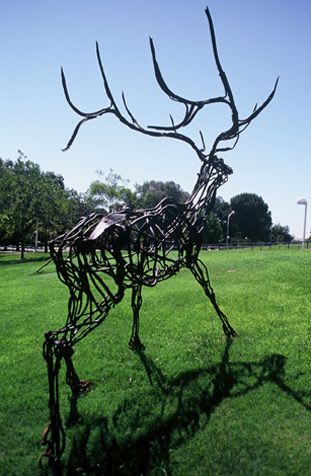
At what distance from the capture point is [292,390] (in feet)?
17.1

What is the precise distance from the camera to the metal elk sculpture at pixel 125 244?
13.9ft

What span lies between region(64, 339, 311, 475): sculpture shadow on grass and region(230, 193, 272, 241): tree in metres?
56.3

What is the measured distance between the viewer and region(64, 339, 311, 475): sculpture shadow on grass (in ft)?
13.5

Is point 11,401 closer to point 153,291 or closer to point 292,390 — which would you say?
point 292,390

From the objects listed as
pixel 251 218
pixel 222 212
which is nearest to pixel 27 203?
pixel 222 212

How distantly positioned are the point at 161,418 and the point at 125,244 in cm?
209

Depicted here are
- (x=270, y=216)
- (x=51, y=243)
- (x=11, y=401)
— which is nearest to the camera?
(x=51, y=243)

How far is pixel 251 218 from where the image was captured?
62875mm

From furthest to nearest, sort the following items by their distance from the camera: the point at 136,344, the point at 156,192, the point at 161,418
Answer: the point at 156,192
the point at 136,344
the point at 161,418

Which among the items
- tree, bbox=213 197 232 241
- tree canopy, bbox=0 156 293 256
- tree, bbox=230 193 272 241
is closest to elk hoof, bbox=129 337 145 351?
tree canopy, bbox=0 156 293 256

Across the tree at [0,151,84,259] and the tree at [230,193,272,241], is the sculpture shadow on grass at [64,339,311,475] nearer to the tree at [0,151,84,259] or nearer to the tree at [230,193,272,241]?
the tree at [0,151,84,259]

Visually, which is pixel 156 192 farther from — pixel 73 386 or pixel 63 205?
pixel 73 386

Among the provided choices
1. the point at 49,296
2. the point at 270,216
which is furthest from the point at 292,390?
the point at 270,216

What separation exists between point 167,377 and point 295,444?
2.01m
